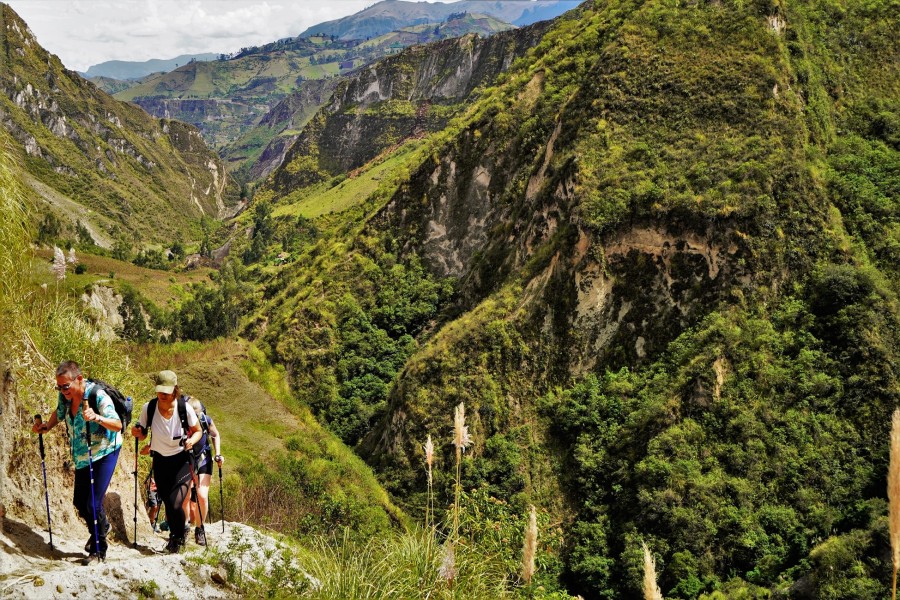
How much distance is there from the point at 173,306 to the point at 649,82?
195 feet

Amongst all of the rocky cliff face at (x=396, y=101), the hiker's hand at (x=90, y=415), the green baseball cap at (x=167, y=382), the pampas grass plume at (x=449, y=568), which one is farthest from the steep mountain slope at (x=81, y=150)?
the pampas grass plume at (x=449, y=568)

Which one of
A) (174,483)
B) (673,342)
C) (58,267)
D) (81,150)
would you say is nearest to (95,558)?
(174,483)

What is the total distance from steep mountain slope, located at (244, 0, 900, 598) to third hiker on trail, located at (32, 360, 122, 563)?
22.3 m

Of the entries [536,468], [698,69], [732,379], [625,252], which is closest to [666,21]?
[698,69]

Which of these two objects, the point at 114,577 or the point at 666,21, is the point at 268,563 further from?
the point at 666,21

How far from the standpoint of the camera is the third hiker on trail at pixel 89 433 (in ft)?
19.9

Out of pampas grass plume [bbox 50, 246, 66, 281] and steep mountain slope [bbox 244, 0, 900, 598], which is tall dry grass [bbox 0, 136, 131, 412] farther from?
steep mountain slope [bbox 244, 0, 900, 598]

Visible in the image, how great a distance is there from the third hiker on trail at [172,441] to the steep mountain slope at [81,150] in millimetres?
141614

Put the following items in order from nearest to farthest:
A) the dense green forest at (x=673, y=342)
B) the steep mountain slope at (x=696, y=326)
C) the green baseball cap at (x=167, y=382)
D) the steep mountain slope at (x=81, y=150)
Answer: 1. the green baseball cap at (x=167, y=382)
2. the dense green forest at (x=673, y=342)
3. the steep mountain slope at (x=696, y=326)
4. the steep mountain slope at (x=81, y=150)

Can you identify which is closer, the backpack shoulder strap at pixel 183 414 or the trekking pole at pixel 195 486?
the backpack shoulder strap at pixel 183 414

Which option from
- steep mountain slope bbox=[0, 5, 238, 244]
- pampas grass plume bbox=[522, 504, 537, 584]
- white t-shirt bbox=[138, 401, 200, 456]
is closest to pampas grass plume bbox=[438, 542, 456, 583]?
pampas grass plume bbox=[522, 504, 537, 584]

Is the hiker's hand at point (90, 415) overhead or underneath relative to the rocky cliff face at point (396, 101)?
underneath

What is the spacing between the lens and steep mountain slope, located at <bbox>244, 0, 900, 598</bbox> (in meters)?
25.0

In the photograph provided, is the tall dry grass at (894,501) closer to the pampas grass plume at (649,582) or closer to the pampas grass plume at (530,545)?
the pampas grass plume at (649,582)
